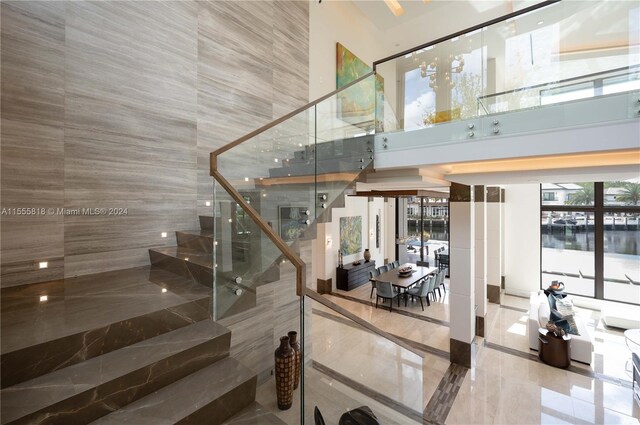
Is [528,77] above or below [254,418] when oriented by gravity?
above

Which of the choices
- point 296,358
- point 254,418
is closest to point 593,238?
point 296,358

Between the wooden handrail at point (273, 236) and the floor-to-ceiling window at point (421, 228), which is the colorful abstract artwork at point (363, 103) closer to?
the wooden handrail at point (273, 236)

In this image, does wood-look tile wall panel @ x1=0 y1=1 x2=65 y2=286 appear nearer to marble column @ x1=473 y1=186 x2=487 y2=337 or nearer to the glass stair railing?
the glass stair railing

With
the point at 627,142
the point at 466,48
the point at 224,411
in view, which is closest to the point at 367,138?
the point at 466,48

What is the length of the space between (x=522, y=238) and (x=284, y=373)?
9316 mm

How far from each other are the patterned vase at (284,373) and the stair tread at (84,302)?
1.08 metres

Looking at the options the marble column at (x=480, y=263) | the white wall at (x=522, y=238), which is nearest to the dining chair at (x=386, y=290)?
the marble column at (x=480, y=263)

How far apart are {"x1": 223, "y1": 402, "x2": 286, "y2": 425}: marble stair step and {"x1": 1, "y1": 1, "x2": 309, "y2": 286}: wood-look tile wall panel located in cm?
237

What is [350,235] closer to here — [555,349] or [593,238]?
[555,349]

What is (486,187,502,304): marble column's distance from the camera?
27.1 ft

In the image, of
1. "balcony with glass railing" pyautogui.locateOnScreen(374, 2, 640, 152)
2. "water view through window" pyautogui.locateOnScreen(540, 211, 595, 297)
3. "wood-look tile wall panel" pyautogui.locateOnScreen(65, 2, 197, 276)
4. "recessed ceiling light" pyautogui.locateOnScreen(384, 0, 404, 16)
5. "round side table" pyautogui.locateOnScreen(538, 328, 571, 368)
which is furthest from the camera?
"water view through window" pyautogui.locateOnScreen(540, 211, 595, 297)

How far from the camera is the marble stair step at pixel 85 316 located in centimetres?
175

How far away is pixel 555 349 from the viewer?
5297 millimetres

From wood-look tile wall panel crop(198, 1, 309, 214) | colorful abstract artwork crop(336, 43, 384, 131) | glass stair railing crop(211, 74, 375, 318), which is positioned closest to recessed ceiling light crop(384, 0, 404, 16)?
wood-look tile wall panel crop(198, 1, 309, 214)
